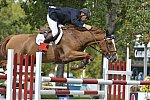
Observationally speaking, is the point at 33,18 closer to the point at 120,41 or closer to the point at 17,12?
the point at 120,41

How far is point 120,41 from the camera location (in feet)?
69.7

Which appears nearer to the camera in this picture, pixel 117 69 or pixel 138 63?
pixel 117 69

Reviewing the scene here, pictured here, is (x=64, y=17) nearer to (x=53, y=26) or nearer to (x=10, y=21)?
(x=53, y=26)

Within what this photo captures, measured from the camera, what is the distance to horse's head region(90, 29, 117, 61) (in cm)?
1102

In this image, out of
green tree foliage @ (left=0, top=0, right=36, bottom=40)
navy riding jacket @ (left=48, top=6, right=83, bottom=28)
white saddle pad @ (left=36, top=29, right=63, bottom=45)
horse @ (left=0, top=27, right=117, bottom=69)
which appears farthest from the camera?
green tree foliage @ (left=0, top=0, right=36, bottom=40)

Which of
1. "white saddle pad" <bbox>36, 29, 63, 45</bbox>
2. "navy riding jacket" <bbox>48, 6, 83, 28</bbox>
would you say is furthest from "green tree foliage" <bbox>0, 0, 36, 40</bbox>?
"navy riding jacket" <bbox>48, 6, 83, 28</bbox>

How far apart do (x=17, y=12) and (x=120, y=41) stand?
29108 millimetres

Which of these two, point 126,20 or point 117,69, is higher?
point 126,20

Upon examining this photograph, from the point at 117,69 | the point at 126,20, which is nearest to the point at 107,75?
the point at 117,69

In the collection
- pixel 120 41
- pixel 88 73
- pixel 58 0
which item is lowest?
pixel 88 73

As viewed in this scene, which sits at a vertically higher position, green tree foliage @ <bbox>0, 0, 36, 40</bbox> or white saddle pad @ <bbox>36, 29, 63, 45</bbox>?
green tree foliage @ <bbox>0, 0, 36, 40</bbox>

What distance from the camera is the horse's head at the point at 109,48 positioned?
36.1 ft

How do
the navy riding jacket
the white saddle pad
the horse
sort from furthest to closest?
1. the white saddle pad
2. the horse
3. the navy riding jacket

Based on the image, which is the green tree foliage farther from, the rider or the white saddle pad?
the rider
